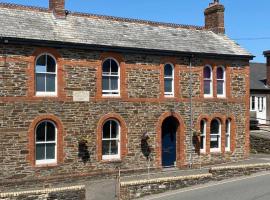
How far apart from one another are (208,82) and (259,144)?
7928 millimetres

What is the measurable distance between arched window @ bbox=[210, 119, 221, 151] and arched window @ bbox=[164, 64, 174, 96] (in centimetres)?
340

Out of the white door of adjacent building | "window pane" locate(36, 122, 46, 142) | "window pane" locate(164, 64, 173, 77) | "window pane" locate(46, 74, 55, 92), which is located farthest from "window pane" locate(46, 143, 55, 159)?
the white door of adjacent building

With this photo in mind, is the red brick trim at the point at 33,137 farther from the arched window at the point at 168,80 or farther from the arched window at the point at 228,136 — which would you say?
the arched window at the point at 228,136

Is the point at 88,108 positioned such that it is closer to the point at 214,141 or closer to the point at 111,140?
the point at 111,140

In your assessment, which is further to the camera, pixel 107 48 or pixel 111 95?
pixel 111 95

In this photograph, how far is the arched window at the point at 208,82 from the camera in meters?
24.7

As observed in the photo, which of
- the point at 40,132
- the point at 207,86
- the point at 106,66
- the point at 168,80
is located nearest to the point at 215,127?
the point at 207,86

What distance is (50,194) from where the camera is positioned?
16281mm

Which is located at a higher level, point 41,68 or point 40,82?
point 41,68

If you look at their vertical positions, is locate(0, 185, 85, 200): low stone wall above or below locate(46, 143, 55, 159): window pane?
below

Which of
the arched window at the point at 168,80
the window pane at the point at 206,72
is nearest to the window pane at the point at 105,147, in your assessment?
the arched window at the point at 168,80

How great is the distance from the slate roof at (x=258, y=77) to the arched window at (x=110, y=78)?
19.3 metres

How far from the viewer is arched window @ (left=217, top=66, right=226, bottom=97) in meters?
25.2

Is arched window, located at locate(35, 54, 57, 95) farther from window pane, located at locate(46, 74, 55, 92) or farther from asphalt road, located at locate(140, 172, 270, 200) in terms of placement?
asphalt road, located at locate(140, 172, 270, 200)
